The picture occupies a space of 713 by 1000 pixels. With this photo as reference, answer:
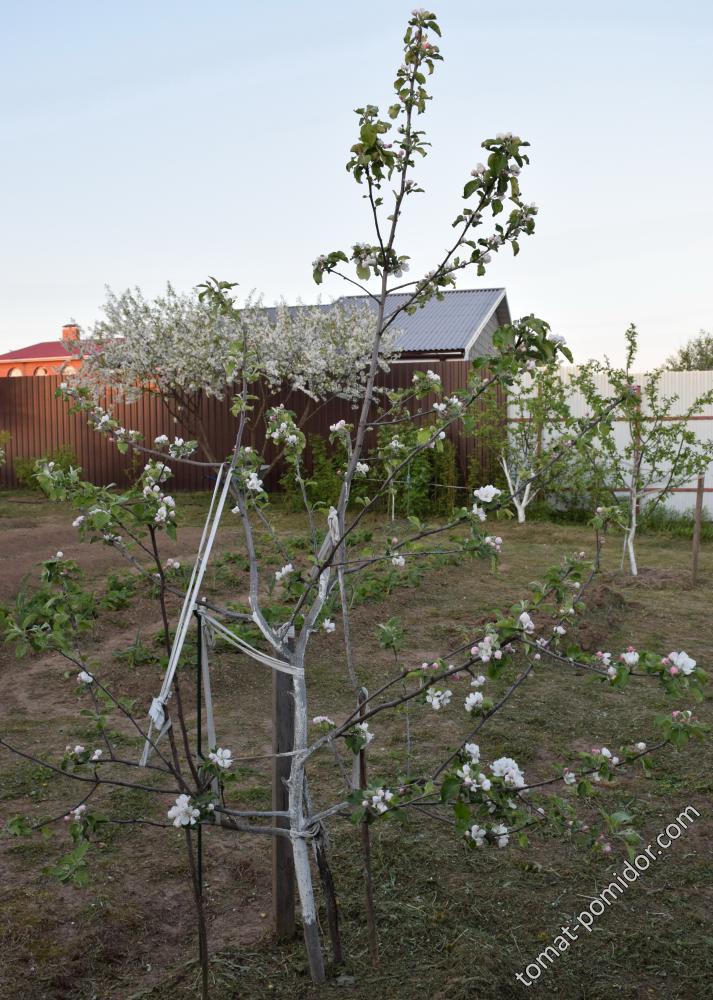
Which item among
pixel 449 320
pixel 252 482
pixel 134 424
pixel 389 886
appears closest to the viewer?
pixel 252 482

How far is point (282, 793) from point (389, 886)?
0.65 meters

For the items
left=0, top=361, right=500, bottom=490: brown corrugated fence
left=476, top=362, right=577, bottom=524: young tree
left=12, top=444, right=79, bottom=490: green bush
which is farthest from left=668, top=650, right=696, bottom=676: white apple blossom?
left=12, top=444, right=79, bottom=490: green bush

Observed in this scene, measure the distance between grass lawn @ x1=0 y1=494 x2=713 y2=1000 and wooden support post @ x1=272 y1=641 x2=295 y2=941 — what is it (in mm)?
96

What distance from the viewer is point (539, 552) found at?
963 cm

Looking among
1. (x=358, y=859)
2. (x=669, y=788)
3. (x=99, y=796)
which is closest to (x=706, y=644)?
(x=669, y=788)

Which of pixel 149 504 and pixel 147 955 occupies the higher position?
pixel 149 504

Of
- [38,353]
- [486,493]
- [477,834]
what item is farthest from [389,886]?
[38,353]

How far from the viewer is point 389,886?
2.84 m

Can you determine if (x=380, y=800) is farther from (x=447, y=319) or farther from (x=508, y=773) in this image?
(x=447, y=319)

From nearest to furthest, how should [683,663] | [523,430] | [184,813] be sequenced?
[683,663]
[184,813]
[523,430]

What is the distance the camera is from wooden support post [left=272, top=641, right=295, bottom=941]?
243 cm

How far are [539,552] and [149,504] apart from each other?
788 centimetres

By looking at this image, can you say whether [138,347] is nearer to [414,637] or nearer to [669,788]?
[414,637]

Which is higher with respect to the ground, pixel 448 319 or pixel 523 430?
pixel 448 319
